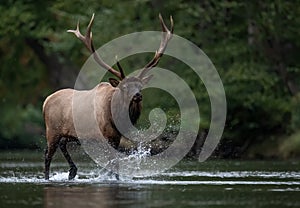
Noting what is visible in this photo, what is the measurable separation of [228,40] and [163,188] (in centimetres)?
1636

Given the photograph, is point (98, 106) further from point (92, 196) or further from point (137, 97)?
point (92, 196)

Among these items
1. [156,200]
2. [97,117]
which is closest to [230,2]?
[97,117]

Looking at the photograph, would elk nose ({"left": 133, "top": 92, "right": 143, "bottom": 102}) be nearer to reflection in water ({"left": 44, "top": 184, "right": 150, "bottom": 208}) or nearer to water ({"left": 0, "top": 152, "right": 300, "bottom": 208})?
water ({"left": 0, "top": 152, "right": 300, "bottom": 208})

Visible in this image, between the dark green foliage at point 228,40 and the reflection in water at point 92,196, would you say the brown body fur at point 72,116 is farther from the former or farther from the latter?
the dark green foliage at point 228,40

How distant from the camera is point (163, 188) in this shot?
53.8 feet

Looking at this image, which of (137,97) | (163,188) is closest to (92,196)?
(163,188)

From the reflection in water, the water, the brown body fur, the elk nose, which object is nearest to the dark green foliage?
the water

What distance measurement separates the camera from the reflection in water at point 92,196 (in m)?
13.7

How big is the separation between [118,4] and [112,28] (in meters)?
1.01

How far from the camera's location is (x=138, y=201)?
1412 centimetres

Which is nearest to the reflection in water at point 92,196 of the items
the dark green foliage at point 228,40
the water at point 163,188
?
the water at point 163,188

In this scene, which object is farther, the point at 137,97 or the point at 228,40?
the point at 228,40

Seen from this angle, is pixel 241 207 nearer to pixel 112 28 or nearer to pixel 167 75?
pixel 167 75

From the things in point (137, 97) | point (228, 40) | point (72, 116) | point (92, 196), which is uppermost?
point (228, 40)
